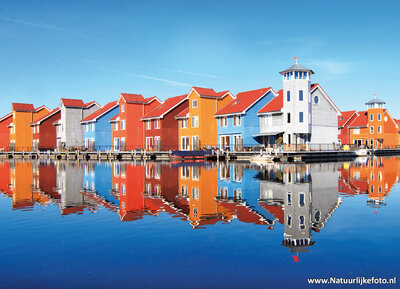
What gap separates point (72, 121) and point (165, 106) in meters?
24.7

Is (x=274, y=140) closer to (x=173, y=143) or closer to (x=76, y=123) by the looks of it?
(x=173, y=143)

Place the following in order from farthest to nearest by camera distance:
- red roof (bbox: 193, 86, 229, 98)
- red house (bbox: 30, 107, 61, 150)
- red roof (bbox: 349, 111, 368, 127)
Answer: red house (bbox: 30, 107, 61, 150) → red roof (bbox: 349, 111, 368, 127) → red roof (bbox: 193, 86, 229, 98)

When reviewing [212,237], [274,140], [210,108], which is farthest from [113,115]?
[212,237]

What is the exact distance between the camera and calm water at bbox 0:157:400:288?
8531 millimetres

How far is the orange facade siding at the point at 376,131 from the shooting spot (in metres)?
88.4

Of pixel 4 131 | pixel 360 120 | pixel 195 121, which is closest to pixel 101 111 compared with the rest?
pixel 195 121

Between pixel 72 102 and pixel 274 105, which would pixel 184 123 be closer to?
pixel 274 105

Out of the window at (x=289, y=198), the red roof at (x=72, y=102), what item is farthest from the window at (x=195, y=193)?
the red roof at (x=72, y=102)

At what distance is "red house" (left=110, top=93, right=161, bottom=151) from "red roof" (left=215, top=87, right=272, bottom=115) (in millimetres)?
17306

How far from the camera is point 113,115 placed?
82.4 meters

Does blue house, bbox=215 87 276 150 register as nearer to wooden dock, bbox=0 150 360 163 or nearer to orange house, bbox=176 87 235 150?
orange house, bbox=176 87 235 150

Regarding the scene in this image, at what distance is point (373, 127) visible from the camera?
88875 mm

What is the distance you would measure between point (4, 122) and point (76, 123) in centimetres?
3832

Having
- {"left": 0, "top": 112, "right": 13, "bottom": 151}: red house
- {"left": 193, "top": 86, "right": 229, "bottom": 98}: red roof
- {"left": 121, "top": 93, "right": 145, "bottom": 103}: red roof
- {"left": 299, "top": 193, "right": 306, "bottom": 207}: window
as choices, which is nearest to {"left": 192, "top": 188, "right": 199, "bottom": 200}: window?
{"left": 299, "top": 193, "right": 306, "bottom": 207}: window
